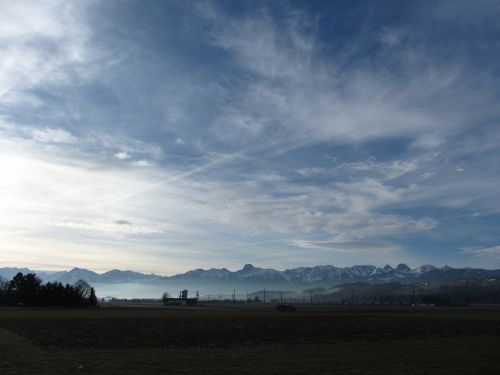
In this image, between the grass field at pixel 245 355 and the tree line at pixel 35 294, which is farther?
the tree line at pixel 35 294

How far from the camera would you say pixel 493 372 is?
24.5 m

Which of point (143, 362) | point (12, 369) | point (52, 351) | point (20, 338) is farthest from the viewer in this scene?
point (20, 338)

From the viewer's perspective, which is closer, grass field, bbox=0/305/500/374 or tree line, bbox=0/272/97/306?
→ grass field, bbox=0/305/500/374

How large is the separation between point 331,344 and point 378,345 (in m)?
3.46

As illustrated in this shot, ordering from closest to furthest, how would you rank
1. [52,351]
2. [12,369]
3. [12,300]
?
1. [12,369]
2. [52,351]
3. [12,300]

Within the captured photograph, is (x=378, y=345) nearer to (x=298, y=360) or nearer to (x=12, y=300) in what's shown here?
(x=298, y=360)

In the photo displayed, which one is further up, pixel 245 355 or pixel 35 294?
pixel 35 294

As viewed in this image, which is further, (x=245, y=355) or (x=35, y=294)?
(x=35, y=294)

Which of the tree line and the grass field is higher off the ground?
the tree line

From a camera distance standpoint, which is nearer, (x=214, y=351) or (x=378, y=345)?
(x=214, y=351)

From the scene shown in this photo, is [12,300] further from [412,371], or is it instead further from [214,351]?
[412,371]

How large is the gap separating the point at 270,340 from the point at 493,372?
774 inches

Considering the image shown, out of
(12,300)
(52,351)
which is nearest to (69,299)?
(12,300)

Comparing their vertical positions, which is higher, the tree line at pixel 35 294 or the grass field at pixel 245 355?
the tree line at pixel 35 294
